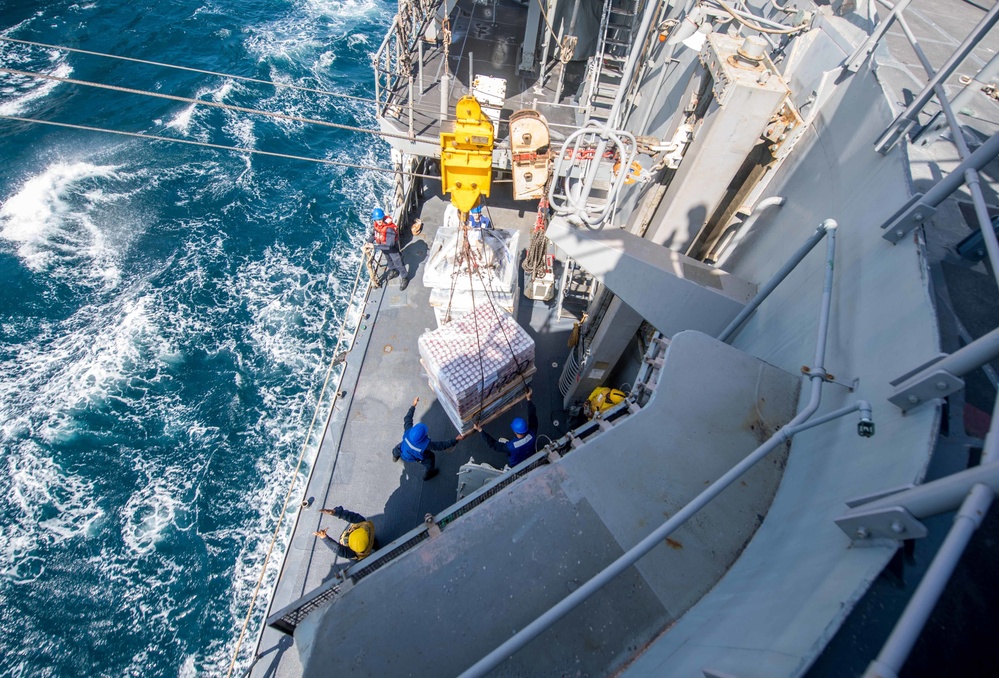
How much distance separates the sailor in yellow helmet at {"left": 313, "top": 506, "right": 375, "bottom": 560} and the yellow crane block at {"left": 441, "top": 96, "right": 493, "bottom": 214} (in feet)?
Result: 17.7

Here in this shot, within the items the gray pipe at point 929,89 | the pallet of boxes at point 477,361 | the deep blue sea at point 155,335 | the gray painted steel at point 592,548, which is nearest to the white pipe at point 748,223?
the gray pipe at point 929,89

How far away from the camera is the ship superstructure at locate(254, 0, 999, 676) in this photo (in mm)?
2484

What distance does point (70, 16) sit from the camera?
78.1ft

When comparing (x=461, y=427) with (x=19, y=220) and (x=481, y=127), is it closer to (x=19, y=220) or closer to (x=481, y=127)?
(x=481, y=127)

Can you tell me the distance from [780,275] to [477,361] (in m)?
4.85

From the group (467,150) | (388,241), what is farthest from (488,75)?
(467,150)

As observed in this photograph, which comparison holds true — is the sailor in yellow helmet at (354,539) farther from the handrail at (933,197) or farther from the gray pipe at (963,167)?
the gray pipe at (963,167)

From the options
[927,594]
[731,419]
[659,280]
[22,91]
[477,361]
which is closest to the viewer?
[927,594]

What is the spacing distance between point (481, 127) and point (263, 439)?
9572 millimetres

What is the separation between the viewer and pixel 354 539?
6801 millimetres

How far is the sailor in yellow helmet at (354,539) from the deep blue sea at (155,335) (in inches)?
106

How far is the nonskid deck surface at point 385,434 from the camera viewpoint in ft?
25.7

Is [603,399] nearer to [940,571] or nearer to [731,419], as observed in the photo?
[731,419]

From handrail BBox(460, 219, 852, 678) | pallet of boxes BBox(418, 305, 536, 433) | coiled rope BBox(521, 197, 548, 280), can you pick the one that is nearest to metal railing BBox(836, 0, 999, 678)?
handrail BBox(460, 219, 852, 678)
